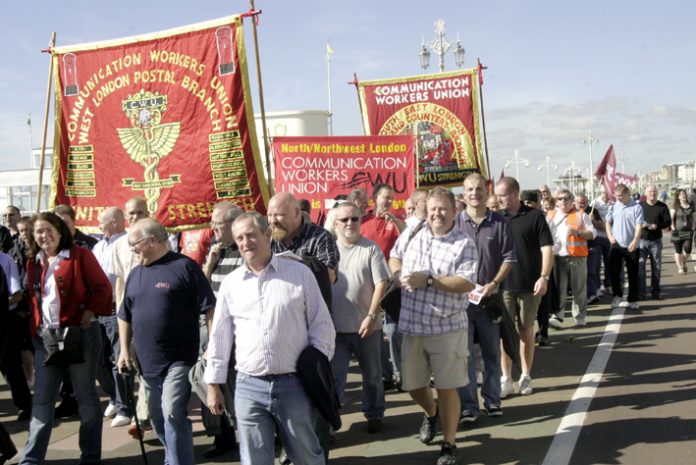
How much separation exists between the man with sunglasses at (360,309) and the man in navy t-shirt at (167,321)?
151cm

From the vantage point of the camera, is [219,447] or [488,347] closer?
[219,447]

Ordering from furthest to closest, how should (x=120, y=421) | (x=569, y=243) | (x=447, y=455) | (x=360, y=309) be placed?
(x=569, y=243) < (x=120, y=421) < (x=360, y=309) < (x=447, y=455)

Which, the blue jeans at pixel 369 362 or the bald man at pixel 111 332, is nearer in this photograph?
the blue jeans at pixel 369 362

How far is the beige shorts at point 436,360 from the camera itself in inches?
203

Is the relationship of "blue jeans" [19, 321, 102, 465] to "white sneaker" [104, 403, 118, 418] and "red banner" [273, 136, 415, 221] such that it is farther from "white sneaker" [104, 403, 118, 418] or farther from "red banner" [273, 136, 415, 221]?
"red banner" [273, 136, 415, 221]

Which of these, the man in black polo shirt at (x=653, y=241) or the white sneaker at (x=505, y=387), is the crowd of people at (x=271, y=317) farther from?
the man in black polo shirt at (x=653, y=241)

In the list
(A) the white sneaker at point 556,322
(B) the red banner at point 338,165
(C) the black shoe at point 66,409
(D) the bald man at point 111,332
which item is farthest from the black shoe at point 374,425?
(A) the white sneaker at point 556,322

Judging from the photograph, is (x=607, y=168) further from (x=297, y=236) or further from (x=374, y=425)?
(x=297, y=236)

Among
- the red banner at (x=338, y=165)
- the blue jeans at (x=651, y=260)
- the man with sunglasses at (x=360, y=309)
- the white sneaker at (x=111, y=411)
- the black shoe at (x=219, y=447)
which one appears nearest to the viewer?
the black shoe at (x=219, y=447)

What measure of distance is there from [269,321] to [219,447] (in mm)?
2292

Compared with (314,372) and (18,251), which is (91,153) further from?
(314,372)

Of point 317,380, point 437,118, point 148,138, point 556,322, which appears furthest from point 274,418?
point 437,118

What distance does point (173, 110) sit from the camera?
23.3ft

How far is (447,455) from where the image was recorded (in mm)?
5078
